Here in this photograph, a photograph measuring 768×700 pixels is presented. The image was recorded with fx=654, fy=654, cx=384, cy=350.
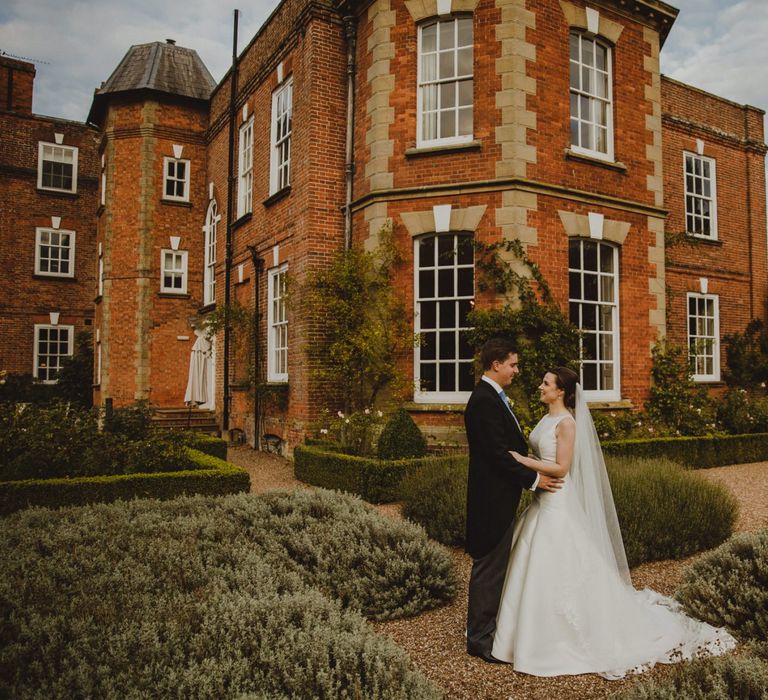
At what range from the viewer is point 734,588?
4.55 metres

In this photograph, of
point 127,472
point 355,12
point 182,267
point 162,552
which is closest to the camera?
point 162,552

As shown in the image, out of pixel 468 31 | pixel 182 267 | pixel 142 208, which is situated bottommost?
pixel 182 267

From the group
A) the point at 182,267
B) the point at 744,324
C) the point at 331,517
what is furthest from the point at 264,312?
the point at 744,324

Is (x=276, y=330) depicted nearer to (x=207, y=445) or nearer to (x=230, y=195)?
(x=207, y=445)

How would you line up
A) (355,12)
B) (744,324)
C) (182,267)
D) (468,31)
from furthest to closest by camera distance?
(182,267) < (744,324) < (355,12) < (468,31)

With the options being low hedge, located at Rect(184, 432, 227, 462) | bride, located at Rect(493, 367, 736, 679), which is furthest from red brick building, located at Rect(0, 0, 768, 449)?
bride, located at Rect(493, 367, 736, 679)

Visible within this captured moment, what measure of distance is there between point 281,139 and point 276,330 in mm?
4031

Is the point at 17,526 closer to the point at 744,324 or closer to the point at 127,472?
the point at 127,472

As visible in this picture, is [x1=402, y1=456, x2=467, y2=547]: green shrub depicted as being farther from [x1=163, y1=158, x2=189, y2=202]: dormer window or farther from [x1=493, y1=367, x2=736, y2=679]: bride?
[x1=163, y1=158, x2=189, y2=202]: dormer window

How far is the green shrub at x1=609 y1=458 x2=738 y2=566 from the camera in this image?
20.0ft

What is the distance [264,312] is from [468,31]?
6923 mm

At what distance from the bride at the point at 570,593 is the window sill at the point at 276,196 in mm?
9883

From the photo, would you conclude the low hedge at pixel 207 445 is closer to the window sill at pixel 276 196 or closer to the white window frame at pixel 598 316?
the window sill at pixel 276 196

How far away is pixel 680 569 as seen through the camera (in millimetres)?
5859
